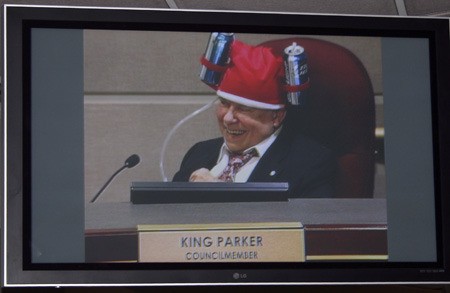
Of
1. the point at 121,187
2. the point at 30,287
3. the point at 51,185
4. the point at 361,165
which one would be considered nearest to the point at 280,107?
the point at 361,165

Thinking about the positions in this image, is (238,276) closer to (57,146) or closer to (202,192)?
(202,192)

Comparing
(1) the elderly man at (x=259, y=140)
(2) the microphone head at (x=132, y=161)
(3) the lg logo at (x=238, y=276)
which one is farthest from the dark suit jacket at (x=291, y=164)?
(3) the lg logo at (x=238, y=276)

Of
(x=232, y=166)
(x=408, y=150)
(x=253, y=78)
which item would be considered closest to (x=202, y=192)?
(x=232, y=166)

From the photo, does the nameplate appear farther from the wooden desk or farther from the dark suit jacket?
the dark suit jacket

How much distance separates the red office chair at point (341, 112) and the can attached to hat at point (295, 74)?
0.04 ft

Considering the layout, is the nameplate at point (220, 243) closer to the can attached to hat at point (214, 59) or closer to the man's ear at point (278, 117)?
the man's ear at point (278, 117)

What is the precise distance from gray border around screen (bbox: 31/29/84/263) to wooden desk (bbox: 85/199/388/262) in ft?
0.15

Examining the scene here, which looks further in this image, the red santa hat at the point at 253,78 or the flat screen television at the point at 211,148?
the red santa hat at the point at 253,78

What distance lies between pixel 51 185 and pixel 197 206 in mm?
345

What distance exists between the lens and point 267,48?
2078mm

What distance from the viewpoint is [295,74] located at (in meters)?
2.07

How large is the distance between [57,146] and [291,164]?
57 centimetres

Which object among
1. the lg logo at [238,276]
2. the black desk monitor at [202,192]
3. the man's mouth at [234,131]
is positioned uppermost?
the man's mouth at [234,131]

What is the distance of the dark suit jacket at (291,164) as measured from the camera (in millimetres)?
2021
